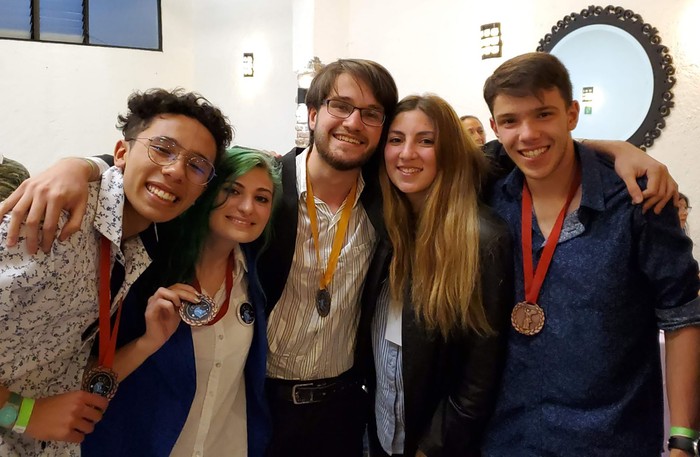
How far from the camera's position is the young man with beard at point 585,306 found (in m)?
1.42

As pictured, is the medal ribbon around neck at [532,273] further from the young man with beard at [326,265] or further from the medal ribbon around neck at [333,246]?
the medal ribbon around neck at [333,246]

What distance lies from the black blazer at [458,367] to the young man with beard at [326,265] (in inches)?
5.7

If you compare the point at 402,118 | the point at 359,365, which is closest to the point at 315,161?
the point at 402,118

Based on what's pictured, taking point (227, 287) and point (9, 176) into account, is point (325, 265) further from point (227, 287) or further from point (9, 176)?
point (9, 176)

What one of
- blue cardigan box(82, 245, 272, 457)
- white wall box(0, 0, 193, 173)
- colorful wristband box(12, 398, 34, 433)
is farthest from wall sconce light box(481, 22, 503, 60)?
white wall box(0, 0, 193, 173)

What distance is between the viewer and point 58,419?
129 cm

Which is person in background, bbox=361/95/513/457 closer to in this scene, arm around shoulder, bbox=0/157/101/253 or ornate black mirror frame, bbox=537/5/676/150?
arm around shoulder, bbox=0/157/101/253

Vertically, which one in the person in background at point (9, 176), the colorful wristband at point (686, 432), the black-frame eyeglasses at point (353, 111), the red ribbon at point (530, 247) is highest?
the black-frame eyeglasses at point (353, 111)

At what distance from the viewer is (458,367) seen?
1774mm

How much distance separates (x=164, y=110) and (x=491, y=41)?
3554mm

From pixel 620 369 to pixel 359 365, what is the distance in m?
0.96

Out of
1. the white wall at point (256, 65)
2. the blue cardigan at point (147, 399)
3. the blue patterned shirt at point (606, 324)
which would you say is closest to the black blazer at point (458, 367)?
the blue patterned shirt at point (606, 324)

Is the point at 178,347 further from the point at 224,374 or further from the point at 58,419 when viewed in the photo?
the point at 58,419

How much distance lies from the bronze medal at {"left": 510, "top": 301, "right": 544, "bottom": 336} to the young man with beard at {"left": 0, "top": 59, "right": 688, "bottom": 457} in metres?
0.54
